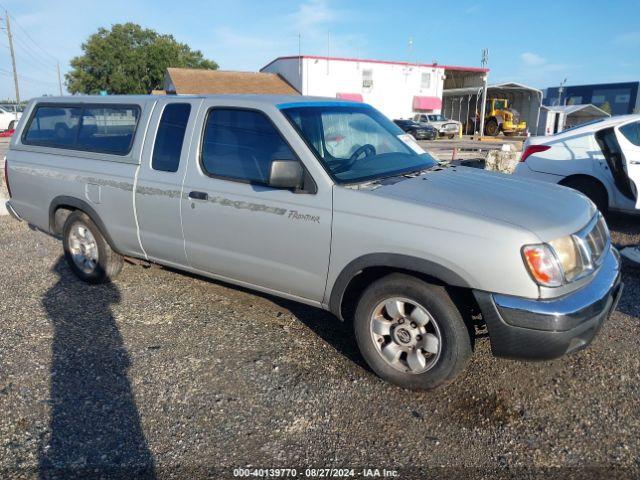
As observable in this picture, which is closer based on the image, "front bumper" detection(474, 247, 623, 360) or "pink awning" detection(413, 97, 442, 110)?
"front bumper" detection(474, 247, 623, 360)

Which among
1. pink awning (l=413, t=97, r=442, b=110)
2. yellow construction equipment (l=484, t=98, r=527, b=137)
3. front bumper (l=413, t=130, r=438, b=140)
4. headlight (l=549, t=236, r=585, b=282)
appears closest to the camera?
headlight (l=549, t=236, r=585, b=282)

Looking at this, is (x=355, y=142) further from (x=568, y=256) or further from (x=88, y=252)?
(x=88, y=252)

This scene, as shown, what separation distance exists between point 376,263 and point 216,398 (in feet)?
4.36

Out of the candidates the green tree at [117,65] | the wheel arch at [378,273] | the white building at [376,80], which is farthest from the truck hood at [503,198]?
the green tree at [117,65]

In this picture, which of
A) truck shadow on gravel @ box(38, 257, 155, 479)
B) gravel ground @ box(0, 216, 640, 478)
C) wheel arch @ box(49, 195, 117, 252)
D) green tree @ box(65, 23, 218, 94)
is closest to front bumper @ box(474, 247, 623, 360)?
gravel ground @ box(0, 216, 640, 478)

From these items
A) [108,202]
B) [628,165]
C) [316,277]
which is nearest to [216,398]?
[316,277]

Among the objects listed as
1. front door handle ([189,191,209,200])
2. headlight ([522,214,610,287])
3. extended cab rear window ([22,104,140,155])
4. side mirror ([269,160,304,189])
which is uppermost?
extended cab rear window ([22,104,140,155])

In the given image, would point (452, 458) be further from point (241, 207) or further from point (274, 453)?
point (241, 207)

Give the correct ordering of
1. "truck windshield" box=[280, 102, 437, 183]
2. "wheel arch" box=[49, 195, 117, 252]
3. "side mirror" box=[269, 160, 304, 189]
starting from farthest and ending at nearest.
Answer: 1. "wheel arch" box=[49, 195, 117, 252]
2. "truck windshield" box=[280, 102, 437, 183]
3. "side mirror" box=[269, 160, 304, 189]

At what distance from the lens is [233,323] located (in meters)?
4.24

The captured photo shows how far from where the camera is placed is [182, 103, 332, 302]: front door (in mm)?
3379

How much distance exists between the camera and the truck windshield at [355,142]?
11.5ft

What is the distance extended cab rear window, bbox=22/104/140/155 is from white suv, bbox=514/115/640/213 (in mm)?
5597

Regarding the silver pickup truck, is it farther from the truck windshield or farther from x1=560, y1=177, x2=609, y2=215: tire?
x1=560, y1=177, x2=609, y2=215: tire
